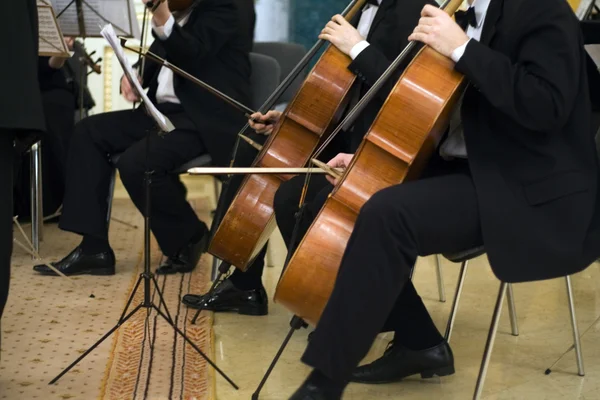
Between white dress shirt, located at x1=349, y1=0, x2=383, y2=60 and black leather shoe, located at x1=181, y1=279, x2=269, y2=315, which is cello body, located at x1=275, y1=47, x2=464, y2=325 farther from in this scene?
black leather shoe, located at x1=181, y1=279, x2=269, y2=315

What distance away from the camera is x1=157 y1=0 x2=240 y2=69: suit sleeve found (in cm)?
281

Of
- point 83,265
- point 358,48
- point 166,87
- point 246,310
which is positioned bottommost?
point 83,265

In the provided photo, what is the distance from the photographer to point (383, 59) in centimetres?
217

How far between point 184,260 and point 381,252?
1.60 metres

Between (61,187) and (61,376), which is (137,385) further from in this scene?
(61,187)

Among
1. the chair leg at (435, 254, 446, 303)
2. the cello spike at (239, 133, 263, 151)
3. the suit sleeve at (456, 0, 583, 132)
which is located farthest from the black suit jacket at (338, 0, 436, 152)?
the chair leg at (435, 254, 446, 303)

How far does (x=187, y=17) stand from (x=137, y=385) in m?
1.41

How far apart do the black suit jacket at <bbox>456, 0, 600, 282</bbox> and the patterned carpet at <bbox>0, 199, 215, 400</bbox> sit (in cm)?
78

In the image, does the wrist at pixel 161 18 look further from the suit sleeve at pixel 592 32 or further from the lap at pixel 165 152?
the suit sleeve at pixel 592 32

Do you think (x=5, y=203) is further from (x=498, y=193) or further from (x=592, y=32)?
(x=592, y=32)

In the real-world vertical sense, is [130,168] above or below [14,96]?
below

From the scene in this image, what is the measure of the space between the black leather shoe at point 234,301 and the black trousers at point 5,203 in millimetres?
971

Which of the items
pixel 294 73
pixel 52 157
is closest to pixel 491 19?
pixel 294 73

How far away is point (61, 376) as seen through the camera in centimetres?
208
